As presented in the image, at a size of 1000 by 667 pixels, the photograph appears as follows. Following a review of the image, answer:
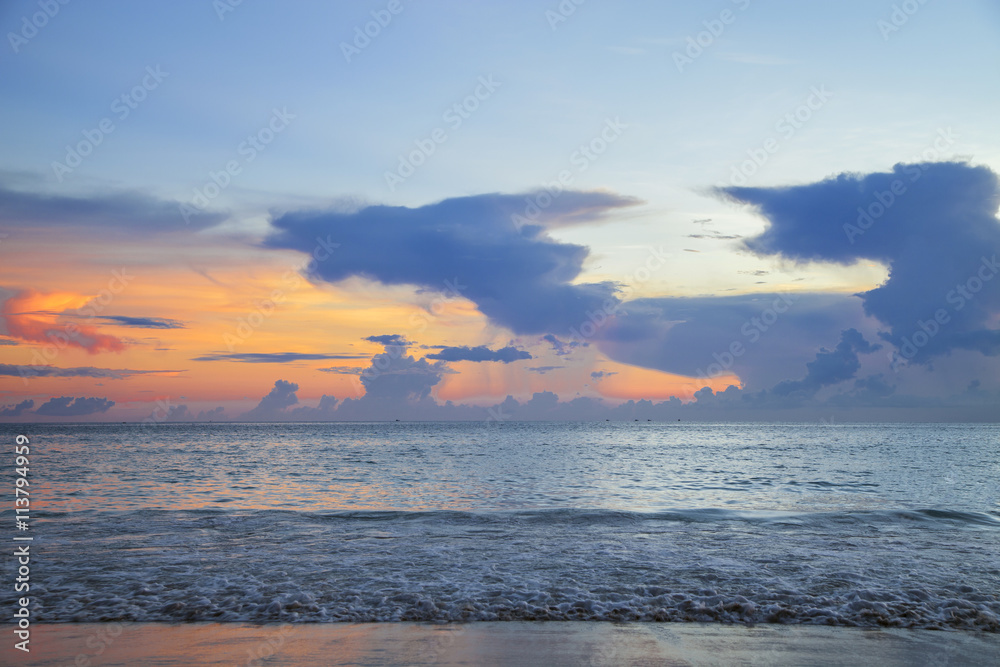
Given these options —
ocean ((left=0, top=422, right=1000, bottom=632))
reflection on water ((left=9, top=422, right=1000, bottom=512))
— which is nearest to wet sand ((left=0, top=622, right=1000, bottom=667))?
ocean ((left=0, top=422, right=1000, bottom=632))

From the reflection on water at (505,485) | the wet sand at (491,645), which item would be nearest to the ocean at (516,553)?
the reflection on water at (505,485)

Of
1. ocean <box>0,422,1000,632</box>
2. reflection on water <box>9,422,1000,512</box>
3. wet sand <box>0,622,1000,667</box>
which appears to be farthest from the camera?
reflection on water <box>9,422,1000,512</box>

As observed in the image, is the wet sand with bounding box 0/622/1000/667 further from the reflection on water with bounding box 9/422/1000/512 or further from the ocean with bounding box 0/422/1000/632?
the reflection on water with bounding box 9/422/1000/512

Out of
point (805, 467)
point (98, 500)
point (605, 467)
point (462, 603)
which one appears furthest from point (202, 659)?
point (805, 467)

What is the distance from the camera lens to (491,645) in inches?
310

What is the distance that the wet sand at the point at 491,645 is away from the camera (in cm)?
734

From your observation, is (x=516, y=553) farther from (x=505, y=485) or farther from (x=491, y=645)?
(x=505, y=485)

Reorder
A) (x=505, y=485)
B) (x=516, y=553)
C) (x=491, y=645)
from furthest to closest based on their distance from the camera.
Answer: (x=505, y=485)
(x=516, y=553)
(x=491, y=645)

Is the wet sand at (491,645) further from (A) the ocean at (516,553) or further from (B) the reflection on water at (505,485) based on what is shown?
(B) the reflection on water at (505,485)

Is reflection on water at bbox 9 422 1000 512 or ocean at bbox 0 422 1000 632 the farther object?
reflection on water at bbox 9 422 1000 512

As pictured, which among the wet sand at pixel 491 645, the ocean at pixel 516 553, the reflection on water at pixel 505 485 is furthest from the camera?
the reflection on water at pixel 505 485

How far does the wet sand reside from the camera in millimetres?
7336

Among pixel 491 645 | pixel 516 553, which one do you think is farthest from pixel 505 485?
pixel 491 645

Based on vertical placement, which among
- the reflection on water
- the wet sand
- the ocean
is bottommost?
the reflection on water
